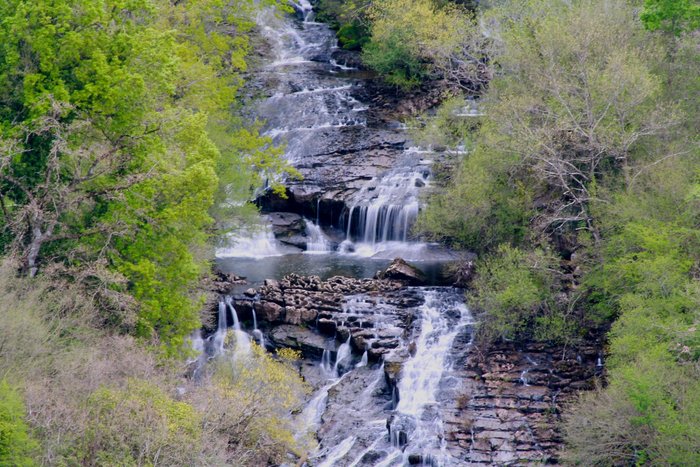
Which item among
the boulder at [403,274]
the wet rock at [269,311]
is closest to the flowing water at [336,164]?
the boulder at [403,274]

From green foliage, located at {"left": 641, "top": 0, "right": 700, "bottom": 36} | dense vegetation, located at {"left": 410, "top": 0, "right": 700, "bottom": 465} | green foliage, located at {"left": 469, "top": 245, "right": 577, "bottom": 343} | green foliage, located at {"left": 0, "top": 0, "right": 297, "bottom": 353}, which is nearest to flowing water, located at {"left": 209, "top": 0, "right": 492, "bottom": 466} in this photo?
green foliage, located at {"left": 469, "top": 245, "right": 577, "bottom": 343}

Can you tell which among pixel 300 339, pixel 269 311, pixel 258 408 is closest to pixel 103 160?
pixel 258 408

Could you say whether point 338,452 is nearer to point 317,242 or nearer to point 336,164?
point 317,242

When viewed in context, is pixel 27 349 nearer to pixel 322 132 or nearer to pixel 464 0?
pixel 322 132

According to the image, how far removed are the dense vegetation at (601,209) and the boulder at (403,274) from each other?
1.83 m

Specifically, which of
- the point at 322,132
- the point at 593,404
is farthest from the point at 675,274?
the point at 322,132

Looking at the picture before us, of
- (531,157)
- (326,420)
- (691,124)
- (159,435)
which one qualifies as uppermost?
(691,124)

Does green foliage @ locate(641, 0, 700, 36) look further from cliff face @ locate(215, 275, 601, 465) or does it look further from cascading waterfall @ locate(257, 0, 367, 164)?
cascading waterfall @ locate(257, 0, 367, 164)

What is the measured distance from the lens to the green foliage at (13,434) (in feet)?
48.3

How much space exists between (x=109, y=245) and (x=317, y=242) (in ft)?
52.6

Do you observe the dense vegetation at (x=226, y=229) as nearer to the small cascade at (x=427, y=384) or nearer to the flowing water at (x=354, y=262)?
the small cascade at (x=427, y=384)

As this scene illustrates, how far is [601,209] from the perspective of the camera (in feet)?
82.1

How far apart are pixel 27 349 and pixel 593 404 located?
14197mm

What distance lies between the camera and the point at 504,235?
28.9 m
